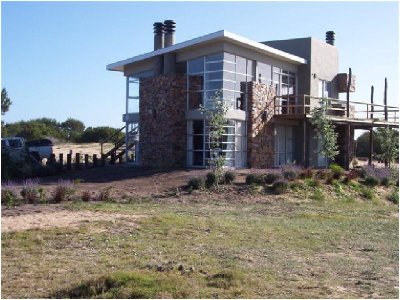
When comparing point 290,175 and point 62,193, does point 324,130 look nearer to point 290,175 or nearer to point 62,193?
point 290,175

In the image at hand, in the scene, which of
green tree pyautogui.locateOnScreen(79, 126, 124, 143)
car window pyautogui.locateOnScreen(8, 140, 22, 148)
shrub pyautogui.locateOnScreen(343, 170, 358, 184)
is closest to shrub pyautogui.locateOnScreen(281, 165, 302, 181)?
shrub pyautogui.locateOnScreen(343, 170, 358, 184)

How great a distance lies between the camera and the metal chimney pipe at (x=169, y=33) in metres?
30.2

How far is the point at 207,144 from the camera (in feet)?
84.7

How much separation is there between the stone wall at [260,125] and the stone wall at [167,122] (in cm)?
308

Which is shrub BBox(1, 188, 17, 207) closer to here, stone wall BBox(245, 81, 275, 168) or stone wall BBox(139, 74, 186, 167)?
stone wall BBox(139, 74, 186, 167)

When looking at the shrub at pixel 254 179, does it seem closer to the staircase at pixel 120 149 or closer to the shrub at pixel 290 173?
the shrub at pixel 290 173

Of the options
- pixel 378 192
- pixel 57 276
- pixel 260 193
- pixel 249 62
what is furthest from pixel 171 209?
pixel 249 62

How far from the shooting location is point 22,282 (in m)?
7.70

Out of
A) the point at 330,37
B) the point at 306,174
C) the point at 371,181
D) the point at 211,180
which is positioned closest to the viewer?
the point at 211,180

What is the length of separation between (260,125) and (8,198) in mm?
14838

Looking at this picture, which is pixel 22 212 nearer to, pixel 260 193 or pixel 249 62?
pixel 260 193

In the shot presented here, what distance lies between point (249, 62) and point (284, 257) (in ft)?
61.4

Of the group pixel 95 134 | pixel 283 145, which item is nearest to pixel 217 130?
pixel 283 145

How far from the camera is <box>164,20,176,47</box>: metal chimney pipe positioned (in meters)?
30.2
